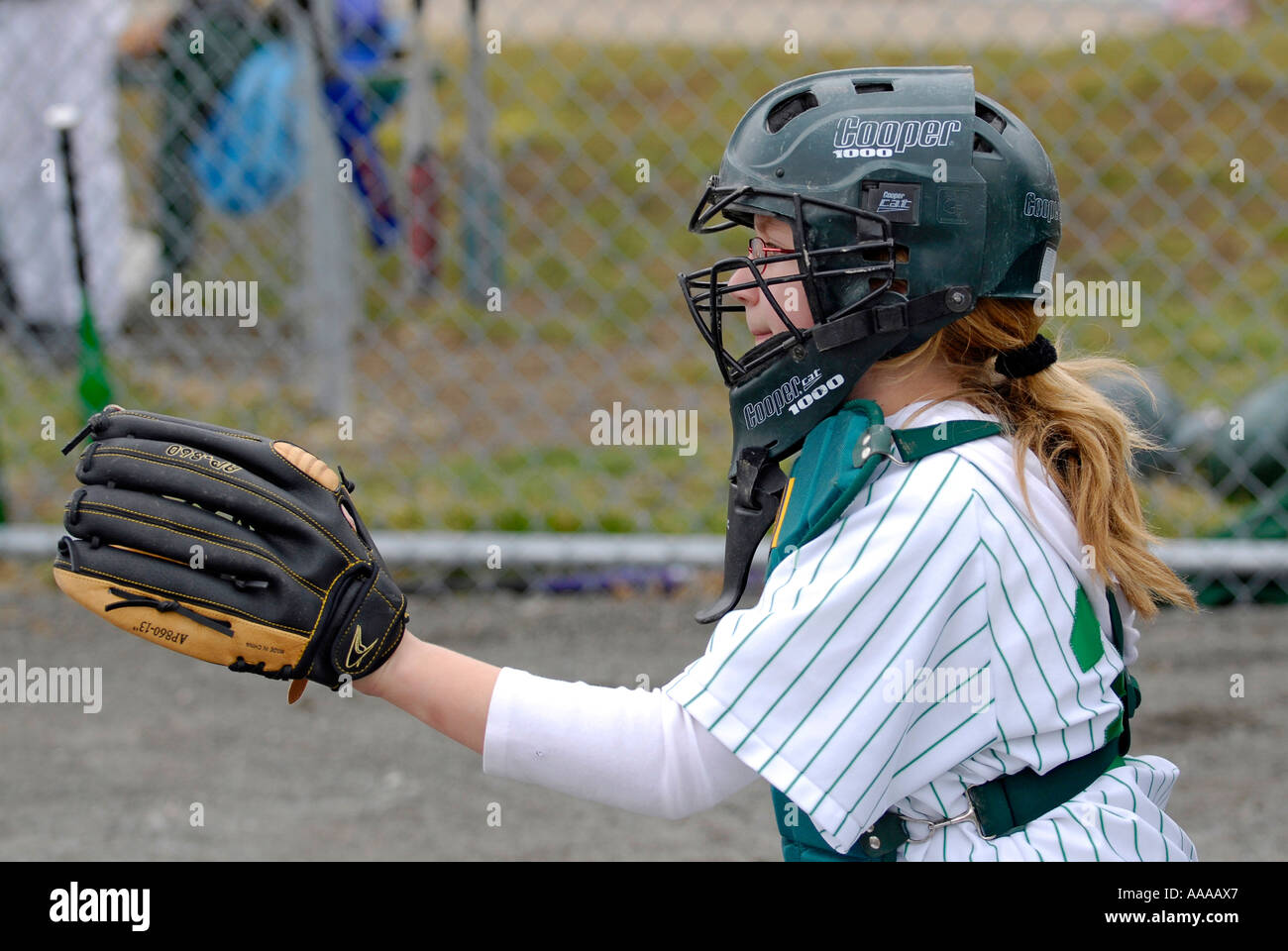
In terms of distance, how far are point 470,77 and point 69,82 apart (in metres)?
1.79

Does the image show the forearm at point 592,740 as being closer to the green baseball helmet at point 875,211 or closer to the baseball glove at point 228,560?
the baseball glove at point 228,560

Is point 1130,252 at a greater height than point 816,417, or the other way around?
point 816,417

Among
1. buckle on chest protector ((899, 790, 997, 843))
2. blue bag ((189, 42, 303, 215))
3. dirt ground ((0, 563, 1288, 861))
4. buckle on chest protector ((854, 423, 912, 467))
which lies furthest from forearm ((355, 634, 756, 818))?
blue bag ((189, 42, 303, 215))

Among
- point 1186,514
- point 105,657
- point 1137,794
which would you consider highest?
point 1137,794

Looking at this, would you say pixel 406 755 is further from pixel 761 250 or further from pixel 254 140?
pixel 254 140

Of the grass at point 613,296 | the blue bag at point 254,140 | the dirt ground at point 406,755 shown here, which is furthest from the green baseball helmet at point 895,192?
the blue bag at point 254,140

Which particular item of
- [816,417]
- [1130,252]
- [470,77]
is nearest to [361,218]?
[470,77]

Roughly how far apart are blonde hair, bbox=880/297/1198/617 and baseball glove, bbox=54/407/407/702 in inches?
31.3

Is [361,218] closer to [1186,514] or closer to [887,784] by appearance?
[1186,514]

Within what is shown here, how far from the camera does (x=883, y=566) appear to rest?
1.69 meters

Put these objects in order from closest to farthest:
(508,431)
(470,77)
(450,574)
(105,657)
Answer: (105,657)
(450,574)
(508,431)
(470,77)

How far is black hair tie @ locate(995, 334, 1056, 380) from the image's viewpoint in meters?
2.01

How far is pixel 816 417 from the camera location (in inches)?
76.1

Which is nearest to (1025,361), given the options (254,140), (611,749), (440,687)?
(611,749)
